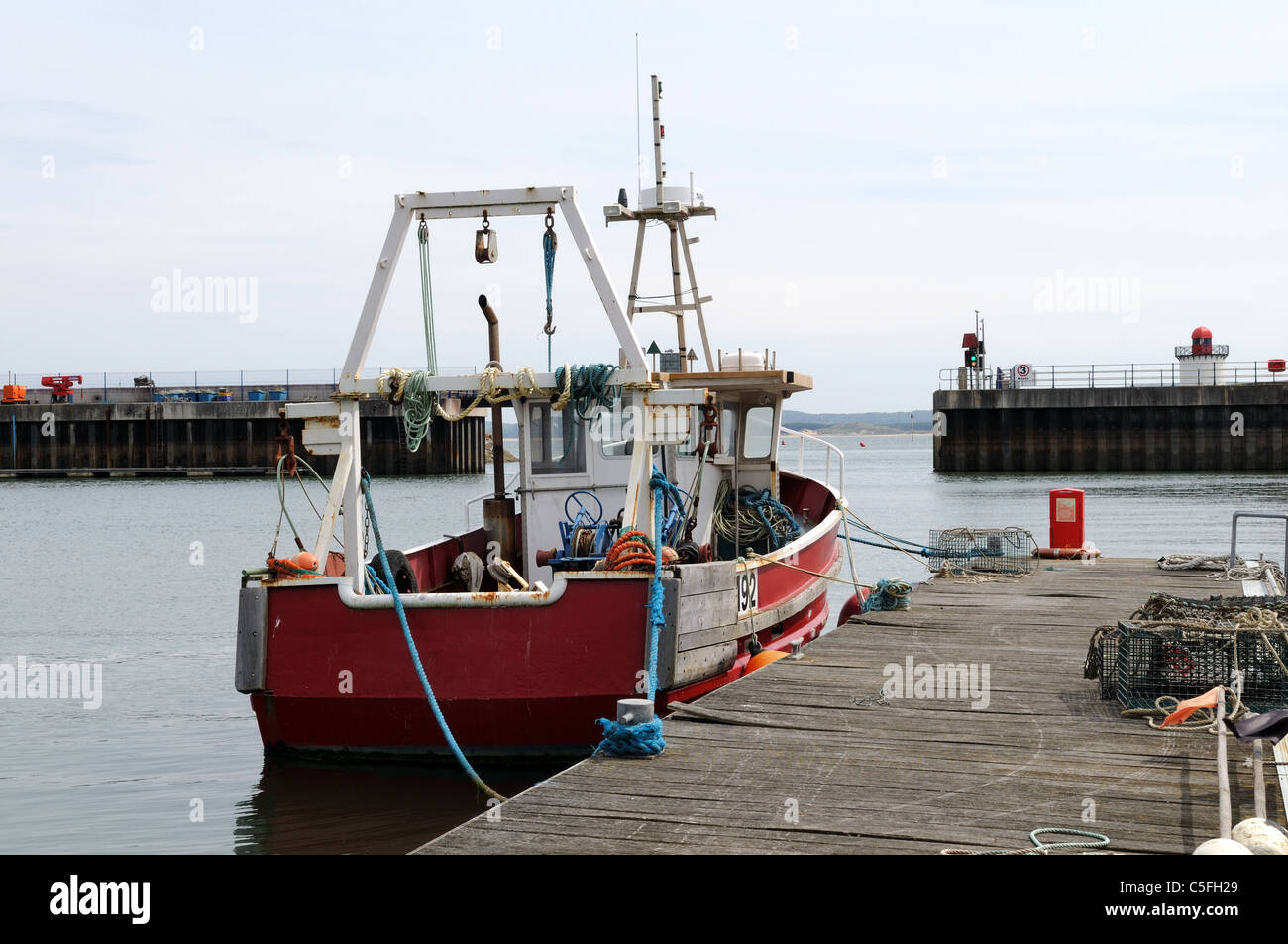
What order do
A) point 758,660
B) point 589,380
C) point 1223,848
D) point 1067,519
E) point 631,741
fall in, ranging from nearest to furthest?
point 1223,848
point 631,741
point 589,380
point 758,660
point 1067,519

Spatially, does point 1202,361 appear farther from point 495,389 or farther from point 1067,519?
point 495,389

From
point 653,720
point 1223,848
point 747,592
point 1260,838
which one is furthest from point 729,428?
point 1223,848

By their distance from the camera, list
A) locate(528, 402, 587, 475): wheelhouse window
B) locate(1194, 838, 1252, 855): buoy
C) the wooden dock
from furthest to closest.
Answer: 1. locate(528, 402, 587, 475): wheelhouse window
2. the wooden dock
3. locate(1194, 838, 1252, 855): buoy

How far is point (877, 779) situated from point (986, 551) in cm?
1016

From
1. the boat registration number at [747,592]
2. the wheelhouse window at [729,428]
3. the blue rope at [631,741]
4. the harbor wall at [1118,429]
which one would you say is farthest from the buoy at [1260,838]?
the harbor wall at [1118,429]

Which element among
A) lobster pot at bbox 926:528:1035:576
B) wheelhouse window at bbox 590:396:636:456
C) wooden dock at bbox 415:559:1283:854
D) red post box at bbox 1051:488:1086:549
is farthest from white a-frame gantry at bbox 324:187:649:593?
red post box at bbox 1051:488:1086:549

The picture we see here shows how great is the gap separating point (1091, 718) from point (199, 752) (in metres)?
7.40

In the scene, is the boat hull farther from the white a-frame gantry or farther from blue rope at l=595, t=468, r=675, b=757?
the white a-frame gantry

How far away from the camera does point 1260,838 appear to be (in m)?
4.68

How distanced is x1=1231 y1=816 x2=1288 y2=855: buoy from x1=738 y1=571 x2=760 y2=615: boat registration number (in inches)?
208

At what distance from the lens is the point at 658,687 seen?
8.37 m

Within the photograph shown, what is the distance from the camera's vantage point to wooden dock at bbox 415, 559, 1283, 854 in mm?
5328

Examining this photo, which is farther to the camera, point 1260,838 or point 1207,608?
point 1207,608

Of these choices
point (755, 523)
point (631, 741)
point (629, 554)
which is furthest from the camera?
point (755, 523)
